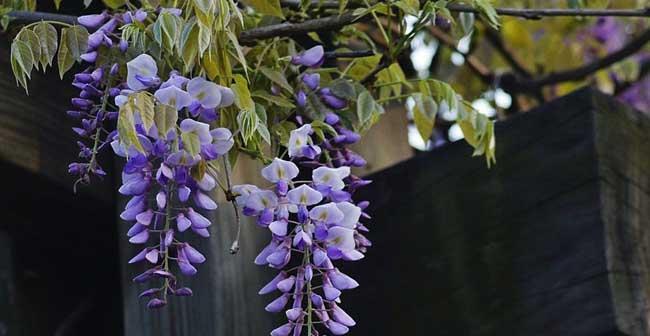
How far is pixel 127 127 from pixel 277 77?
0.24 m

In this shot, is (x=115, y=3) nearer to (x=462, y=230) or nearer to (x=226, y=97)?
(x=226, y=97)

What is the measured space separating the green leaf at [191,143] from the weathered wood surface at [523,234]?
430 millimetres

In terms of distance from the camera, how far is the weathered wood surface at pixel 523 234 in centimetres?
129

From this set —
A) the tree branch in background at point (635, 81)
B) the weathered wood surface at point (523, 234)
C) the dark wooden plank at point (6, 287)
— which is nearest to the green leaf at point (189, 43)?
the weathered wood surface at point (523, 234)

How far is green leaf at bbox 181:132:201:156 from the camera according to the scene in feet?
3.47

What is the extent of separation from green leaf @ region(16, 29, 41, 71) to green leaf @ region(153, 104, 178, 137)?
0.18 m

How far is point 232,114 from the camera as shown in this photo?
3.84ft

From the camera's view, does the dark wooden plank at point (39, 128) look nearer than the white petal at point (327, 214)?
No

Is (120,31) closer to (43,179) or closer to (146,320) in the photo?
(43,179)

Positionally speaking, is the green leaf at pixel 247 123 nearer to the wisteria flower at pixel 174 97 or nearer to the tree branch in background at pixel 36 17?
the wisteria flower at pixel 174 97

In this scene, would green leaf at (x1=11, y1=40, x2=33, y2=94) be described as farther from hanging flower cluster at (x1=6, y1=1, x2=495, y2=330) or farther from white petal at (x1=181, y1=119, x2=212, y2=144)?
white petal at (x1=181, y1=119, x2=212, y2=144)

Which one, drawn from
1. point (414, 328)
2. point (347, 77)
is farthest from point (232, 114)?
point (414, 328)

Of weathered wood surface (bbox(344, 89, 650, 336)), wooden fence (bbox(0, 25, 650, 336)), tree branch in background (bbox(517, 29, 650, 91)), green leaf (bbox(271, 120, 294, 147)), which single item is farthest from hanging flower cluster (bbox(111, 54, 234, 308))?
tree branch in background (bbox(517, 29, 650, 91))

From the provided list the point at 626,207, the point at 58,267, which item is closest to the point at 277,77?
the point at 626,207
